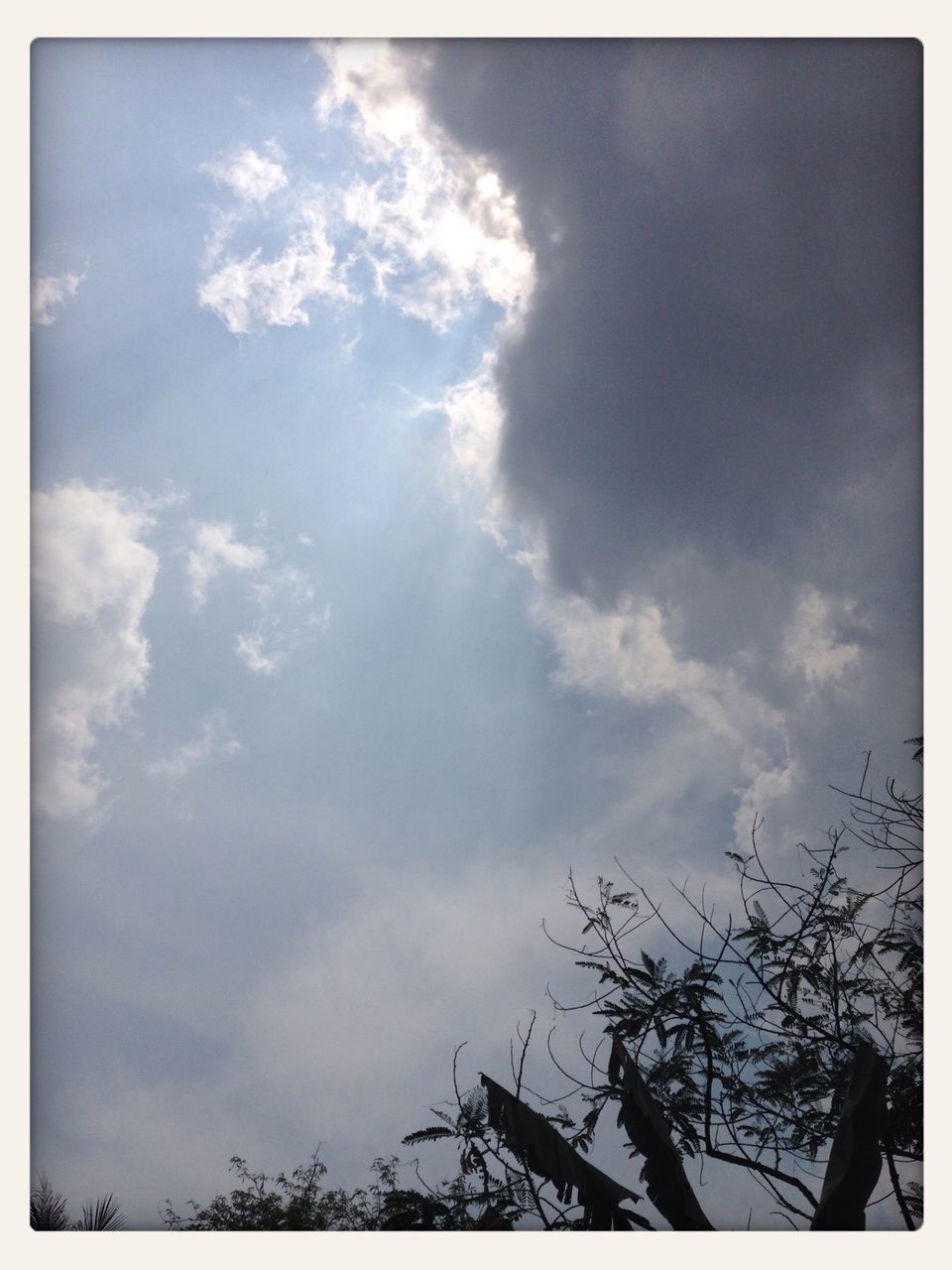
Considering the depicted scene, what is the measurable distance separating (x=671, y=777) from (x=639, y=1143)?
1.19 metres

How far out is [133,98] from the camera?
133 inches

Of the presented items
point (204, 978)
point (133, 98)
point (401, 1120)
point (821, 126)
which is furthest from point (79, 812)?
point (821, 126)

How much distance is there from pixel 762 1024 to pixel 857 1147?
0.46 metres

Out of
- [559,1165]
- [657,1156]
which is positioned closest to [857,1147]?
[657,1156]

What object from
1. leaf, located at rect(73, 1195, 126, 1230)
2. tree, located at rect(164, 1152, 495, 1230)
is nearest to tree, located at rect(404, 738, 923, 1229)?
tree, located at rect(164, 1152, 495, 1230)

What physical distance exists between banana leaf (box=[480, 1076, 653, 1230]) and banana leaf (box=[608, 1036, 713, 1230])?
86mm

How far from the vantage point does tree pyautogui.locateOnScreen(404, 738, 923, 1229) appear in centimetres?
314

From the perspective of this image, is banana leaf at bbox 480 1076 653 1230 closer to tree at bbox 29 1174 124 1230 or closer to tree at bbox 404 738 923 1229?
tree at bbox 404 738 923 1229

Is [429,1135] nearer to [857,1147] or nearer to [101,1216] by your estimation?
[101,1216]

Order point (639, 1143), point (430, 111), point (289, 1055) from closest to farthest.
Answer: point (639, 1143) < point (289, 1055) < point (430, 111)

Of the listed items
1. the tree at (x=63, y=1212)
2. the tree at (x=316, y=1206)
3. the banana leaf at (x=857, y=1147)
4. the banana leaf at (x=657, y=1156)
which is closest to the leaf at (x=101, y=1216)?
the tree at (x=63, y=1212)

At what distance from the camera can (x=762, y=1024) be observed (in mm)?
3256

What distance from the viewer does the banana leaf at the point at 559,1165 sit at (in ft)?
9.66

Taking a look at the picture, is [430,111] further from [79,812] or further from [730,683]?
[79,812]
